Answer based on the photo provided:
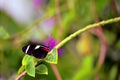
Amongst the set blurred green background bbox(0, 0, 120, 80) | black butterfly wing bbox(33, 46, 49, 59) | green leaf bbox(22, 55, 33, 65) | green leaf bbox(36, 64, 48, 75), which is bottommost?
green leaf bbox(36, 64, 48, 75)

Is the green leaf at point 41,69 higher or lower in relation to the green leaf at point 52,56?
lower

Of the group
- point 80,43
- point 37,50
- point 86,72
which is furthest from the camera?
point 80,43

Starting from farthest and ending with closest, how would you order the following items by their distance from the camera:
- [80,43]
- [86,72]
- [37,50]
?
[80,43]
[86,72]
[37,50]

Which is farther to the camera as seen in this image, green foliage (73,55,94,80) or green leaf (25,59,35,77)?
green foliage (73,55,94,80)

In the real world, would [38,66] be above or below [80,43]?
below

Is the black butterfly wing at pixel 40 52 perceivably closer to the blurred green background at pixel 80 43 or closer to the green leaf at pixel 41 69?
the green leaf at pixel 41 69

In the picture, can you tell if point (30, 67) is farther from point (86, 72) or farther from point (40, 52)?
point (86, 72)

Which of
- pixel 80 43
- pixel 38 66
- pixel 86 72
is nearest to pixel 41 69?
pixel 38 66

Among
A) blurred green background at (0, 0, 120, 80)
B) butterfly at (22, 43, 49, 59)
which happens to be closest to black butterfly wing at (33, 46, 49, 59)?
butterfly at (22, 43, 49, 59)

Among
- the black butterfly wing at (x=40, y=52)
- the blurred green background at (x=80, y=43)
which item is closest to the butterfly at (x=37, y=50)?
the black butterfly wing at (x=40, y=52)

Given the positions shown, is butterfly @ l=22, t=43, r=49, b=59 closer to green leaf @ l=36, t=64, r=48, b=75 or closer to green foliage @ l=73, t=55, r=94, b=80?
green leaf @ l=36, t=64, r=48, b=75
